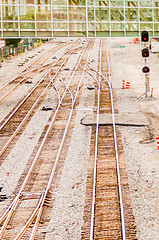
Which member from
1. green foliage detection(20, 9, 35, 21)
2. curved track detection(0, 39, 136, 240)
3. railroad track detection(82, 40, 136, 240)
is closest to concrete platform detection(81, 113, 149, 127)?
curved track detection(0, 39, 136, 240)

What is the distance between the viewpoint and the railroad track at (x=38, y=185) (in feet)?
38.5

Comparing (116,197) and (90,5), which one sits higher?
(90,5)

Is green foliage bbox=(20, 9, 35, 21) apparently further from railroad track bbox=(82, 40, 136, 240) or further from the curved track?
railroad track bbox=(82, 40, 136, 240)

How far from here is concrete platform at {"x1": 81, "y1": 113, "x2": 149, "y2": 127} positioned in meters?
22.3

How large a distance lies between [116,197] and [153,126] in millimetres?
9381

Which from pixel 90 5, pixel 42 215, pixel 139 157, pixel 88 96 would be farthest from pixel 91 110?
pixel 42 215

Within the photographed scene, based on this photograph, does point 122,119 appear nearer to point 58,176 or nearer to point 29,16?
point 58,176

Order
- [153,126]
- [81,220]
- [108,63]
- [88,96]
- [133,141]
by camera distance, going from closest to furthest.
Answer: [81,220], [133,141], [153,126], [88,96], [108,63]

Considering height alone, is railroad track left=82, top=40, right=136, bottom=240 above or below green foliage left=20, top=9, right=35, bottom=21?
below

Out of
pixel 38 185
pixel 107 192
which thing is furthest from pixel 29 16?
pixel 107 192

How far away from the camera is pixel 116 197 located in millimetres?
13469

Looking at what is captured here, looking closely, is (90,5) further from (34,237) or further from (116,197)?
(34,237)

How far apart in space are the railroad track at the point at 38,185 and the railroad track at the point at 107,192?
147 centimetres

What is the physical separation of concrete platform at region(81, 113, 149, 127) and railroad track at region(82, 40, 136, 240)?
0.47m
